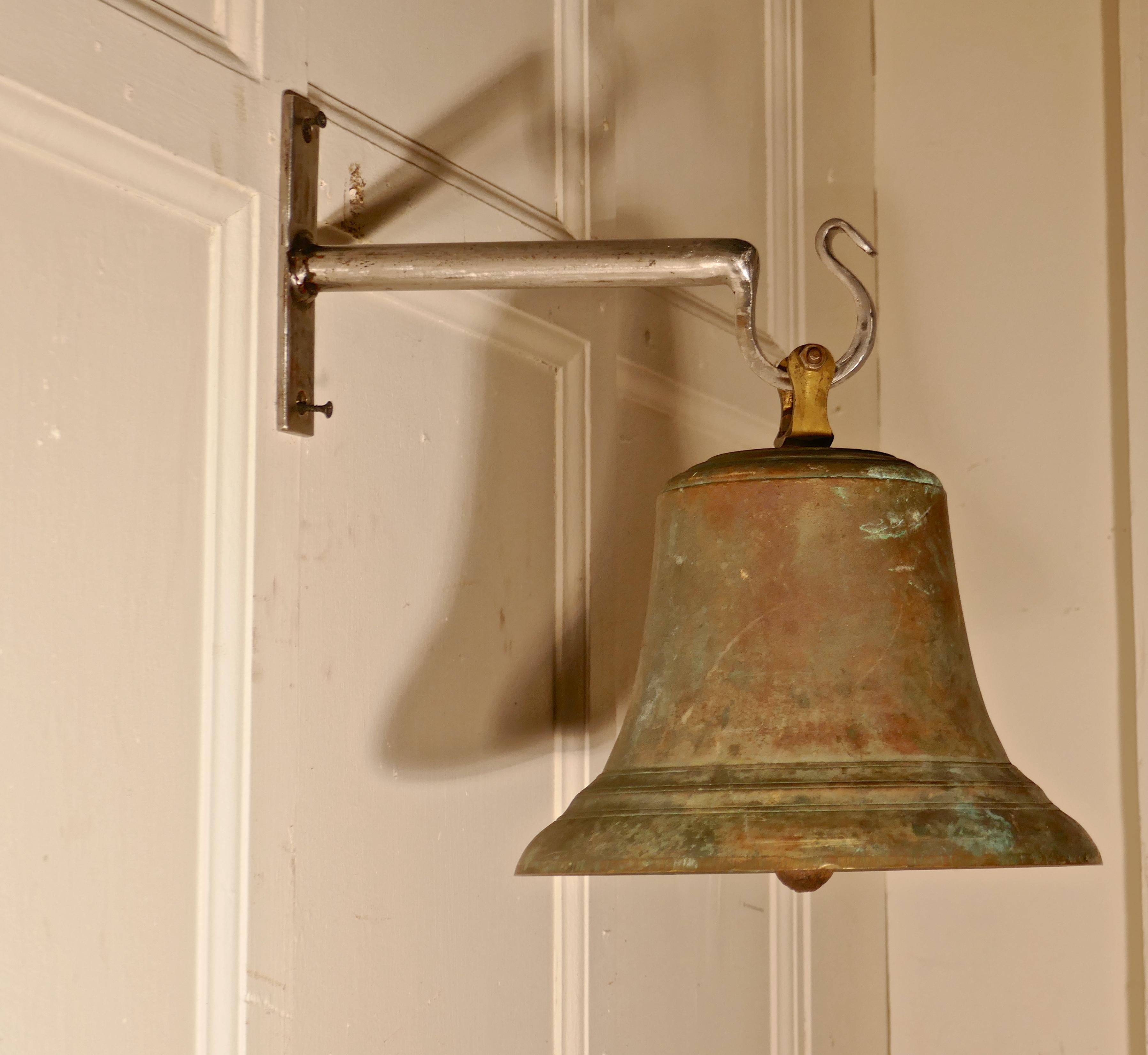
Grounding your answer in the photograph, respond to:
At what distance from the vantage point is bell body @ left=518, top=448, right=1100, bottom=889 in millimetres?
513

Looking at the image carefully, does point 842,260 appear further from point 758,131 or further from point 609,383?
point 609,383

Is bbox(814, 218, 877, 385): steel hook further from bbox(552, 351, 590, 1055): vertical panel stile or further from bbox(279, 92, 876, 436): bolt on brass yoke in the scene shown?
bbox(552, 351, 590, 1055): vertical panel stile

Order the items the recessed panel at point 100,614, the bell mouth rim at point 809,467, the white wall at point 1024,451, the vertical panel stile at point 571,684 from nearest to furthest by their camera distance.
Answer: the recessed panel at point 100,614 → the bell mouth rim at point 809,467 → the vertical panel stile at point 571,684 → the white wall at point 1024,451

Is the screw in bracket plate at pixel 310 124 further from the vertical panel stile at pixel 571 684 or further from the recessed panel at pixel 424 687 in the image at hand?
the vertical panel stile at pixel 571 684

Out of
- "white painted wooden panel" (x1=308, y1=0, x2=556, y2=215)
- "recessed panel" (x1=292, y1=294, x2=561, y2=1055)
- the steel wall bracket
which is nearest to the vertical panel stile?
"recessed panel" (x1=292, y1=294, x2=561, y2=1055)

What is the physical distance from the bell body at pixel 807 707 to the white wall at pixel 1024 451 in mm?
581

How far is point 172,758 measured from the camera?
0.54 metres

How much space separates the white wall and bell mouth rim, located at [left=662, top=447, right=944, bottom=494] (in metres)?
0.60

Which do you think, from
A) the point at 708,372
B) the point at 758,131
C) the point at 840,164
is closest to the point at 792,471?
the point at 708,372

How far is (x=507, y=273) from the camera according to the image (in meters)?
0.58

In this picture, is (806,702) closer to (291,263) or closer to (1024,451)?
(291,263)

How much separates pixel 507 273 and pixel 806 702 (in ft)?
0.70

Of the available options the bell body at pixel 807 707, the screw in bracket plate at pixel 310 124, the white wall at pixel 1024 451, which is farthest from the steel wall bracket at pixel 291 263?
the white wall at pixel 1024 451

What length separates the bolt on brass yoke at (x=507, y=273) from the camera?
0.58 m
